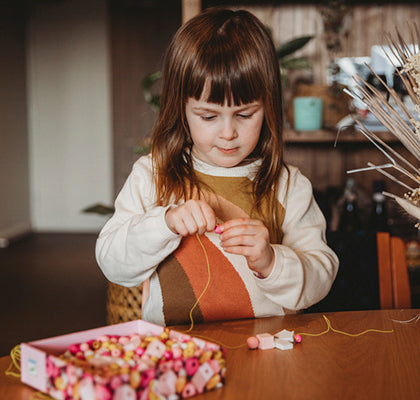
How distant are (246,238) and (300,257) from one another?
0.67 ft

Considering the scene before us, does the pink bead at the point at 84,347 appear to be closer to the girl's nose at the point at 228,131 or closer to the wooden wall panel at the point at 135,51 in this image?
the girl's nose at the point at 228,131

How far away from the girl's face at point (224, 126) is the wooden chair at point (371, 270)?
15.4 inches

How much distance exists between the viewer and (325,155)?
2650 mm

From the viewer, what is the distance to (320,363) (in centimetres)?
85

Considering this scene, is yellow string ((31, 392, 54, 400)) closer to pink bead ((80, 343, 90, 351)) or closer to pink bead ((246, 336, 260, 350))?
pink bead ((80, 343, 90, 351))

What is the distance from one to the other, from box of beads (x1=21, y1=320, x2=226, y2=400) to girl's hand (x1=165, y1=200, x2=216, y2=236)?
0.19m

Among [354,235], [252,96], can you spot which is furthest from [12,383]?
[354,235]

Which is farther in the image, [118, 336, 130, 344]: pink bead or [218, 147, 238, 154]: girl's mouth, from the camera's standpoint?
[218, 147, 238, 154]: girl's mouth

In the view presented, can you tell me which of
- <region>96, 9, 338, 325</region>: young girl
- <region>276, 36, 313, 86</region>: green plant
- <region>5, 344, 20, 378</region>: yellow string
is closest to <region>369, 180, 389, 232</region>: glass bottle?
<region>276, 36, 313, 86</region>: green plant

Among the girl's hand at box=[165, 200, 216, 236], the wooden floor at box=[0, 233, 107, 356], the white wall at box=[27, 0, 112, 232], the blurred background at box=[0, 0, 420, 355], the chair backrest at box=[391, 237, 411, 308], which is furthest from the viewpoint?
the white wall at box=[27, 0, 112, 232]

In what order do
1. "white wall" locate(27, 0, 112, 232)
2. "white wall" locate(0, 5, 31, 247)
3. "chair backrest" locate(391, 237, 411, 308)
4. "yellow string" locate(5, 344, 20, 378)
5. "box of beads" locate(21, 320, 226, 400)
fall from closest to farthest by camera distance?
"box of beads" locate(21, 320, 226, 400) < "yellow string" locate(5, 344, 20, 378) < "chair backrest" locate(391, 237, 411, 308) < "white wall" locate(0, 5, 31, 247) < "white wall" locate(27, 0, 112, 232)

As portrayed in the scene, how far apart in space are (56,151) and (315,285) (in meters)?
5.23

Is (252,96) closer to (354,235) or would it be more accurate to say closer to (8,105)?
(354,235)

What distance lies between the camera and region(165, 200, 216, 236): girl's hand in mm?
984
